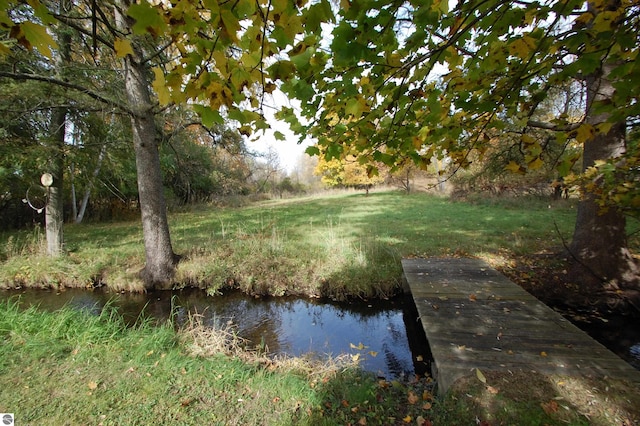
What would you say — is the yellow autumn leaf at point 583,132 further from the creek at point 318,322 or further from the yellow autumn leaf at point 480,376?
the creek at point 318,322

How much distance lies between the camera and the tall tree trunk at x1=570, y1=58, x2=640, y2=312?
4801 mm

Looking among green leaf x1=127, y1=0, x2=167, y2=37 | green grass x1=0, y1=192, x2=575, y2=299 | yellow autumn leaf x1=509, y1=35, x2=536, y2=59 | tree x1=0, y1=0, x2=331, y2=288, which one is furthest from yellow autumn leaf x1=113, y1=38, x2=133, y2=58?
green grass x1=0, y1=192, x2=575, y2=299

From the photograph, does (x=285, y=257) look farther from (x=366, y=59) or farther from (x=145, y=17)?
(x=145, y=17)

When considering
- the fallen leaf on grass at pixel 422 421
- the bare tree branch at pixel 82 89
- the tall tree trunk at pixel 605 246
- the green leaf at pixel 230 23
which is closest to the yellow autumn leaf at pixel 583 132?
the green leaf at pixel 230 23

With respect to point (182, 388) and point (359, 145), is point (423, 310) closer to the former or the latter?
point (359, 145)

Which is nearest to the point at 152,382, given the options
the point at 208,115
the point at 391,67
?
the point at 208,115

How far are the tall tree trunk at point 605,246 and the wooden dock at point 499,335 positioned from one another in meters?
1.87

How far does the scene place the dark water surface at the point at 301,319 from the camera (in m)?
4.17

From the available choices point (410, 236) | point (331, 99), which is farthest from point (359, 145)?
point (410, 236)

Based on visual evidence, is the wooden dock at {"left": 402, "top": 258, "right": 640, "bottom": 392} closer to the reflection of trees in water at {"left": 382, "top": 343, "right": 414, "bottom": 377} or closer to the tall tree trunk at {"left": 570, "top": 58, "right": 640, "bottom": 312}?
the reflection of trees in water at {"left": 382, "top": 343, "right": 414, "bottom": 377}

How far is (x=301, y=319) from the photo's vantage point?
5.21m

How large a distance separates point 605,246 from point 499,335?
3.78 m

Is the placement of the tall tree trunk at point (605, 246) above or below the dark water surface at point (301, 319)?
above

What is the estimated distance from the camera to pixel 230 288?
6.26 meters
